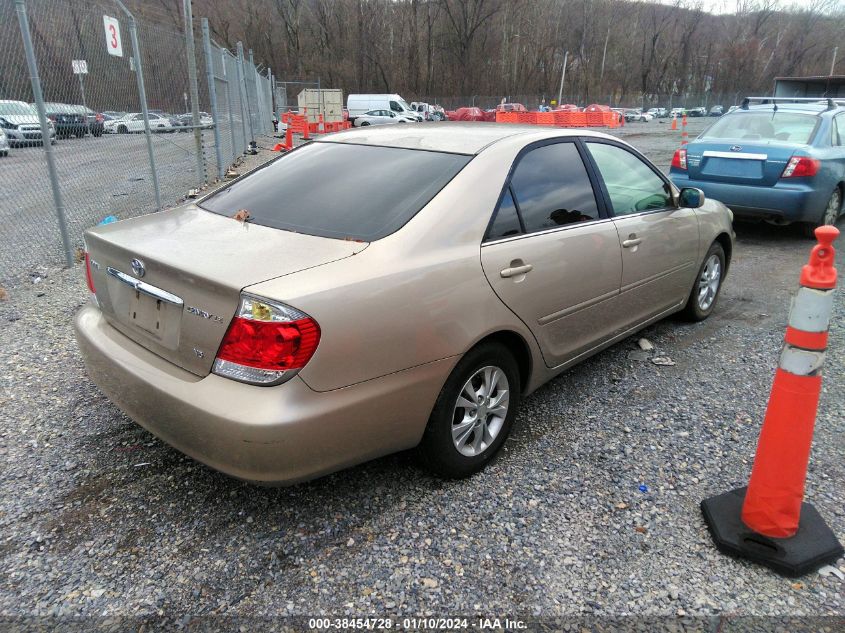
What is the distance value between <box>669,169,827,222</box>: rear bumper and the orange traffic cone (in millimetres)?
5406

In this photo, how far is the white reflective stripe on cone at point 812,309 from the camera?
7.11ft

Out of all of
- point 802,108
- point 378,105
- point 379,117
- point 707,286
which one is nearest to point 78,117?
point 707,286

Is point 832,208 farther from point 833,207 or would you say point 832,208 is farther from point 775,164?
point 775,164

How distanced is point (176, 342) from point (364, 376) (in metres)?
0.77

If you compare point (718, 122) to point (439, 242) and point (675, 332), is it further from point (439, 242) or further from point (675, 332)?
point (439, 242)

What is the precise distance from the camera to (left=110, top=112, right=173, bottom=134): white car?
289 inches

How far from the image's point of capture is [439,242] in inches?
102

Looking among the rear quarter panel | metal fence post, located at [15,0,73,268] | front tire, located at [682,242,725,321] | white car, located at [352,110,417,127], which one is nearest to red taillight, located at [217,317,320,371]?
the rear quarter panel

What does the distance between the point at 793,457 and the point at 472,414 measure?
1.31 meters

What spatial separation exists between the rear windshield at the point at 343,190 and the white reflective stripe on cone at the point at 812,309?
1.53 meters

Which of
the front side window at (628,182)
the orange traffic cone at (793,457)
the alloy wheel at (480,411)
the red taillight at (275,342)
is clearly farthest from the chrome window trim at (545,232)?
the orange traffic cone at (793,457)

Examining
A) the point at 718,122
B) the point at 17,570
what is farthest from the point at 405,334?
the point at 718,122

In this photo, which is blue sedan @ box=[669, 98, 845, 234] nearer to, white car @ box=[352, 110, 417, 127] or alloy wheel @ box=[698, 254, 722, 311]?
alloy wheel @ box=[698, 254, 722, 311]

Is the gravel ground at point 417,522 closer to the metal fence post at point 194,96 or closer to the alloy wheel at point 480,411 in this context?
the alloy wheel at point 480,411
